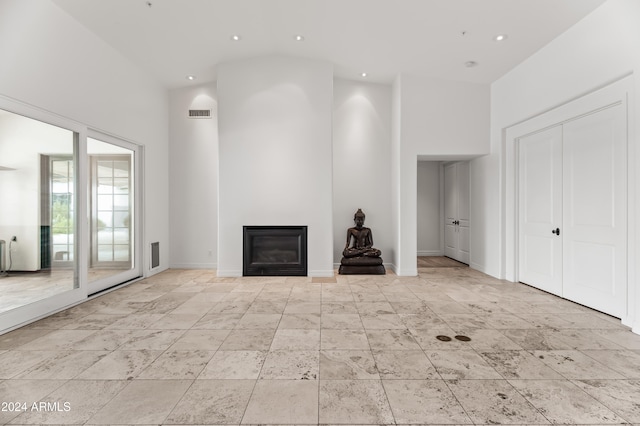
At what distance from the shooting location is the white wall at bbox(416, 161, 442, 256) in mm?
8133

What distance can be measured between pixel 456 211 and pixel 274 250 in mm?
4288

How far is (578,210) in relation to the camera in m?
3.97

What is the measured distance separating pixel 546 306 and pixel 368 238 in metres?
2.95

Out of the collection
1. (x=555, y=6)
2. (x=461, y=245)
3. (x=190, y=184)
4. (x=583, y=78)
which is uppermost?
(x=555, y=6)

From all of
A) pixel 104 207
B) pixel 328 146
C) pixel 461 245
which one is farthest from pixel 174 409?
pixel 461 245

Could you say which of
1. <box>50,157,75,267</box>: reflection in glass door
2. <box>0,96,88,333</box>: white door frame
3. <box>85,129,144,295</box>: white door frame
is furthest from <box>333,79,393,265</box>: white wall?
<box>50,157,75,267</box>: reflection in glass door

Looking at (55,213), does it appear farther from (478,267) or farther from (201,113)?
(478,267)

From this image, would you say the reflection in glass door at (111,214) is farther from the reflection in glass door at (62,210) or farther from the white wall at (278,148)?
the white wall at (278,148)

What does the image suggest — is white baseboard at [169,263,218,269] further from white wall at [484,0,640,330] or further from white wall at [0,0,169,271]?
white wall at [484,0,640,330]

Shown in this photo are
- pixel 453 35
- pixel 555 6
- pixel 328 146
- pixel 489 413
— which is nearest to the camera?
pixel 489 413

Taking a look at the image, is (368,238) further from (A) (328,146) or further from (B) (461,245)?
(B) (461,245)

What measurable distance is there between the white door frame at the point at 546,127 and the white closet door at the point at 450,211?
193 cm

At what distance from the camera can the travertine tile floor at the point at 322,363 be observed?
6.08 feet

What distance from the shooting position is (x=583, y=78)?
3.71m
